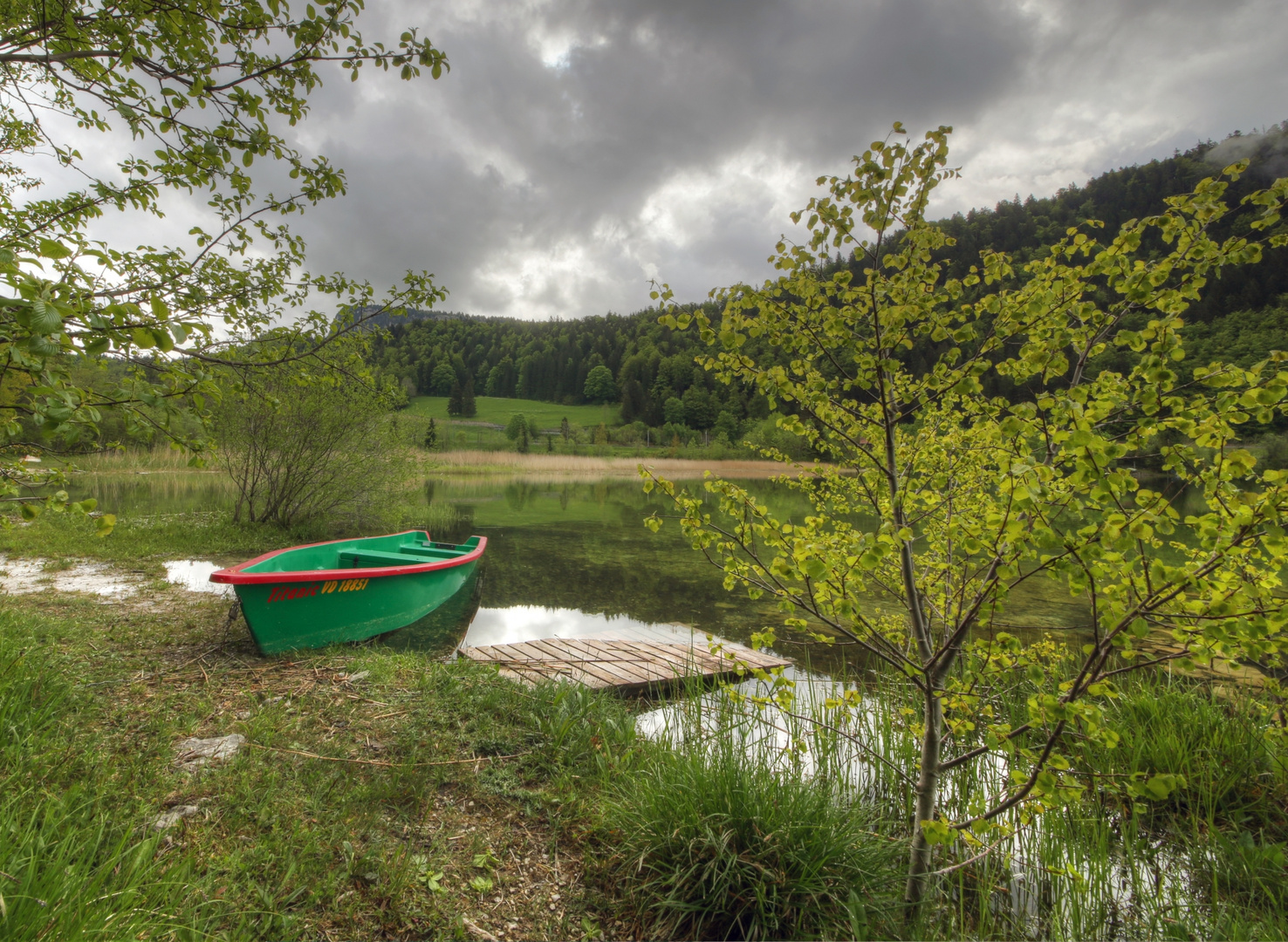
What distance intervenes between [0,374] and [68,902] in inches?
55.3

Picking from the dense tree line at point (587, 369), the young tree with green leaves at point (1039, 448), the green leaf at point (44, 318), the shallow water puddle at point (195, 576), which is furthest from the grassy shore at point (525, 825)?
the dense tree line at point (587, 369)

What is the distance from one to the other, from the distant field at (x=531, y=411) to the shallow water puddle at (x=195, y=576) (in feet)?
240

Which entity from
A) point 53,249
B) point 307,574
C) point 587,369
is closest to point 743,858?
point 53,249

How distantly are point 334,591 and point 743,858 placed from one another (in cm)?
486

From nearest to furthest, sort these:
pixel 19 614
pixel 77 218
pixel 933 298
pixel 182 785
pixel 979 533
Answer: pixel 979 533
pixel 933 298
pixel 182 785
pixel 77 218
pixel 19 614

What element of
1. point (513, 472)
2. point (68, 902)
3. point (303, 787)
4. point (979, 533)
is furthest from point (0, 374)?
point (513, 472)

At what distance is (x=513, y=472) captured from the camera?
4041 centimetres

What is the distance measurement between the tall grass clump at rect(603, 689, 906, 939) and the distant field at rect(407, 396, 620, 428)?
80.4m

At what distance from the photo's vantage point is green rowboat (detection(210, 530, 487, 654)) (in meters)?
5.02

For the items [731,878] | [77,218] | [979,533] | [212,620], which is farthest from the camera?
[212,620]

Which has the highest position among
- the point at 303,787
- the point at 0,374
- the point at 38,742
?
the point at 0,374

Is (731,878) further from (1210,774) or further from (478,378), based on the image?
(478,378)

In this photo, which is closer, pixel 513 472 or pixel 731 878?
pixel 731 878

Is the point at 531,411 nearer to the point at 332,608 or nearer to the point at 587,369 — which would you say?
the point at 587,369
